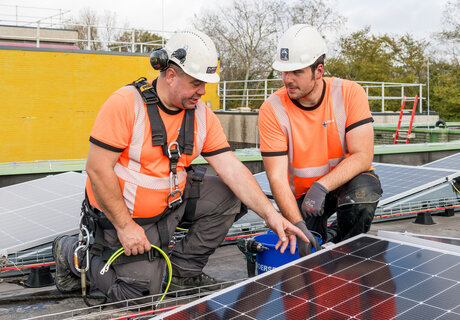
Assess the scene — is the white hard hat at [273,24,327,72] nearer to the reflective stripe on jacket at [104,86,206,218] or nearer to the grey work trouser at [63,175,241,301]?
the grey work trouser at [63,175,241,301]

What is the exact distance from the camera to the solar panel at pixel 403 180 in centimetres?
546

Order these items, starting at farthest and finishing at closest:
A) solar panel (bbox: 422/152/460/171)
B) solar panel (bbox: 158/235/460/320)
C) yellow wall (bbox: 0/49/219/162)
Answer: yellow wall (bbox: 0/49/219/162) → solar panel (bbox: 422/152/460/171) → solar panel (bbox: 158/235/460/320)

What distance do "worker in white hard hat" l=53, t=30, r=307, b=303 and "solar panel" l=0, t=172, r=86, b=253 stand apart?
412 mm

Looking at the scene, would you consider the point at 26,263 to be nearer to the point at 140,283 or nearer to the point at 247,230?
the point at 140,283

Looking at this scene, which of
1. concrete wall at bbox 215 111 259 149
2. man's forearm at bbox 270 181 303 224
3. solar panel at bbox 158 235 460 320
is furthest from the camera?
concrete wall at bbox 215 111 259 149

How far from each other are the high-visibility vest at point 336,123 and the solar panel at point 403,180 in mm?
1092

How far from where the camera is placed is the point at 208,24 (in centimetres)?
4075

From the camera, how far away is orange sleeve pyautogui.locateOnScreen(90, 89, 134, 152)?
11.1 ft

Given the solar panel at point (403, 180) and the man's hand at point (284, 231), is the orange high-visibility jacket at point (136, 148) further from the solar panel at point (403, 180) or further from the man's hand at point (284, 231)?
the solar panel at point (403, 180)

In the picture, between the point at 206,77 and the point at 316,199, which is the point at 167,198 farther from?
the point at 316,199

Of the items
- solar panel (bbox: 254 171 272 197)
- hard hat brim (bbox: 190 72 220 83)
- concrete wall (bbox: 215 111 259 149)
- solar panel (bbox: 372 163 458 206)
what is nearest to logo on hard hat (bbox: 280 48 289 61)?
hard hat brim (bbox: 190 72 220 83)

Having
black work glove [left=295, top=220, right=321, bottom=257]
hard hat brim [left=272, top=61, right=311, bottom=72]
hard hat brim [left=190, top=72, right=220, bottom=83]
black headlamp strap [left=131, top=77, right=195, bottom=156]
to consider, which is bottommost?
black work glove [left=295, top=220, right=321, bottom=257]

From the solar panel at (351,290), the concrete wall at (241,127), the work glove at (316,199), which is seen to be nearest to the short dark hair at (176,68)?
the work glove at (316,199)

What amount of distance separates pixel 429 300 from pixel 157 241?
1950 millimetres
